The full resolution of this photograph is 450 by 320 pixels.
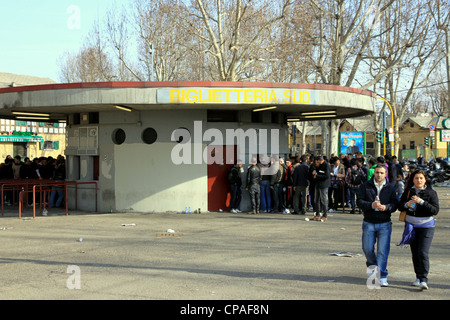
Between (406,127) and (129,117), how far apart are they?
74444mm

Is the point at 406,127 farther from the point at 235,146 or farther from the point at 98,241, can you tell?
the point at 98,241


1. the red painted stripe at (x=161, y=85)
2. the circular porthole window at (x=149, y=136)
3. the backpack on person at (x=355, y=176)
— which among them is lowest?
the backpack on person at (x=355, y=176)

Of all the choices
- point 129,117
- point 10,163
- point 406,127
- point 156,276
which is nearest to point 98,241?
point 156,276

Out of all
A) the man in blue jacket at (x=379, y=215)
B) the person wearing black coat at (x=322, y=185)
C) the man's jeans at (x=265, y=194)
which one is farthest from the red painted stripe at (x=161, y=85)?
the man in blue jacket at (x=379, y=215)

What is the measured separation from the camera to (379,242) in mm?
7473

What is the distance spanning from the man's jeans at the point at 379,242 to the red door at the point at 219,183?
9.87m

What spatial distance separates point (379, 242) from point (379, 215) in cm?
37

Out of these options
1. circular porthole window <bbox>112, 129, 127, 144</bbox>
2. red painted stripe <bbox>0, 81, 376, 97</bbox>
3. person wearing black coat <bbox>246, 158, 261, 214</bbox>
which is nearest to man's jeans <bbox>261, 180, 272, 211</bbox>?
person wearing black coat <bbox>246, 158, 261, 214</bbox>

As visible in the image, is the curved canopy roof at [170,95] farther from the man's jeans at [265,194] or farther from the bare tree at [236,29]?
the bare tree at [236,29]

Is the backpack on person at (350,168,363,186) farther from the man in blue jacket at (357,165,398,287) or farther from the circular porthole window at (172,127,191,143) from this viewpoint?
the man in blue jacket at (357,165,398,287)

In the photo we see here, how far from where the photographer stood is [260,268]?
28.0 feet

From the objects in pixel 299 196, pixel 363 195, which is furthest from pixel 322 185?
pixel 363 195

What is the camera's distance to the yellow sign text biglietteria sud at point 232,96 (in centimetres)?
1479

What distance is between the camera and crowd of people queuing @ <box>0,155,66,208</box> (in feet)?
62.8
